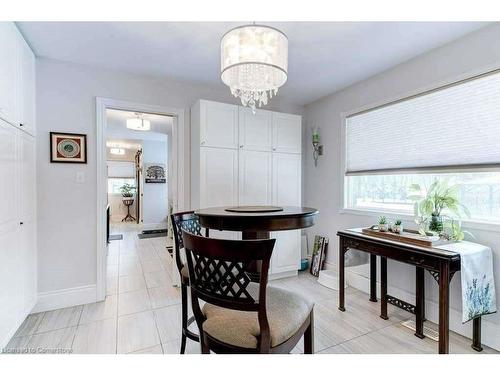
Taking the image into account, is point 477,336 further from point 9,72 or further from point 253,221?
point 9,72

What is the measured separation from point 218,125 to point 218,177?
0.58 m

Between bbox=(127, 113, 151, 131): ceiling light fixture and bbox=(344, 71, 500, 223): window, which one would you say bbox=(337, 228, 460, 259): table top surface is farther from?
bbox=(127, 113, 151, 131): ceiling light fixture

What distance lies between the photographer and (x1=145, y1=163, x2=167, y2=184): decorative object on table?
6.94m

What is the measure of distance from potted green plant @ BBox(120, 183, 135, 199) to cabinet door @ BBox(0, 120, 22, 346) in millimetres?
7359

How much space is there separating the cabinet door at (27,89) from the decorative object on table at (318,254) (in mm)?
3386

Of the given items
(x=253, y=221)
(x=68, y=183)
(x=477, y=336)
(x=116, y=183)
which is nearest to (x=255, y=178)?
(x=253, y=221)

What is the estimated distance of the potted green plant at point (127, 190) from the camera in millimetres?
8859

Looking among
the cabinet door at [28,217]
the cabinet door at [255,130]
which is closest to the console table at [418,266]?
the cabinet door at [255,130]

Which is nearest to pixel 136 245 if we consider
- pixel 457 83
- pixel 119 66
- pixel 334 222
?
pixel 119 66

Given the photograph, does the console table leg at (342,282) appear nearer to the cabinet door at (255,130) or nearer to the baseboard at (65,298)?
the cabinet door at (255,130)

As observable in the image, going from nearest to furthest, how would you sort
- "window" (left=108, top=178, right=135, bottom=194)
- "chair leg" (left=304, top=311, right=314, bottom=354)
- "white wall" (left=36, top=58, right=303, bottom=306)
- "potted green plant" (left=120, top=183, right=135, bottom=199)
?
"chair leg" (left=304, top=311, right=314, bottom=354), "white wall" (left=36, top=58, right=303, bottom=306), "potted green plant" (left=120, top=183, right=135, bottom=199), "window" (left=108, top=178, right=135, bottom=194)

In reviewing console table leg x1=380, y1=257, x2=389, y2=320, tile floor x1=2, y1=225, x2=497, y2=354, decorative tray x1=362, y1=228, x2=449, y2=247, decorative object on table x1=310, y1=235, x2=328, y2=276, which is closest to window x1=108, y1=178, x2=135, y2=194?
tile floor x1=2, y1=225, x2=497, y2=354
